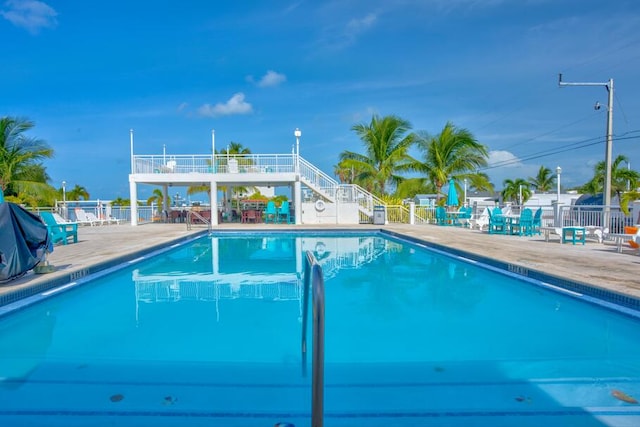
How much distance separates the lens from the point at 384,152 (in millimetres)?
21234

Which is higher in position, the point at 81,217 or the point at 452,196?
the point at 452,196

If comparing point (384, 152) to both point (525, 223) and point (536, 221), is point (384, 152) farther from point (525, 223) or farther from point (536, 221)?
point (525, 223)

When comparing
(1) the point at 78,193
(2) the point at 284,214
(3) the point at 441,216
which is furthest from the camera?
(1) the point at 78,193

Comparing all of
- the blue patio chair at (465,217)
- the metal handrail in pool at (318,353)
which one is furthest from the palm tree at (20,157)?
the metal handrail in pool at (318,353)

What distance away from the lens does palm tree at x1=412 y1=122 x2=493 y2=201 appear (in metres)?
19.9

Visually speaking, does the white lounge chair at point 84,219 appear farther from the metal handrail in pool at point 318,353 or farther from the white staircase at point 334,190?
the metal handrail in pool at point 318,353

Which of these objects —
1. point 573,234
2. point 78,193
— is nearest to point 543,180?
point 573,234

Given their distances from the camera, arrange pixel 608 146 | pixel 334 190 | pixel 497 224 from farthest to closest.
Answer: pixel 334 190 → pixel 608 146 → pixel 497 224

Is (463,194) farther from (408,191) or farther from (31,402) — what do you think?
(31,402)

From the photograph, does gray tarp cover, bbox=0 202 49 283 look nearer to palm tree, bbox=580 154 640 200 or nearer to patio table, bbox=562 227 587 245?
patio table, bbox=562 227 587 245

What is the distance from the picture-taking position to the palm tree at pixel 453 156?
19.9m

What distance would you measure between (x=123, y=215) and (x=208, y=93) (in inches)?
330

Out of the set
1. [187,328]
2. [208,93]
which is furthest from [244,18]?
[187,328]

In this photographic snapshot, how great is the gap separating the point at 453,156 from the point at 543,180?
130 feet
